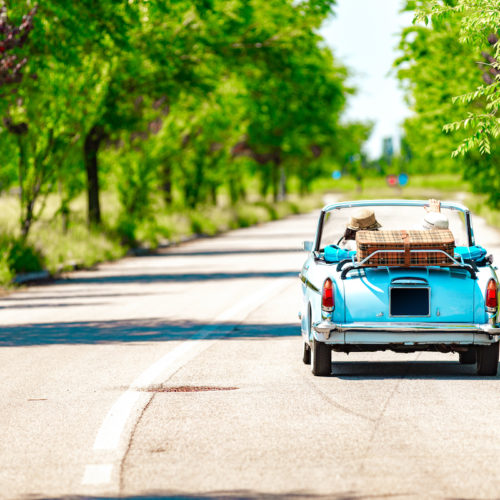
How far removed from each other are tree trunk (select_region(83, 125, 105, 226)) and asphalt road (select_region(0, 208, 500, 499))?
1730 centimetres

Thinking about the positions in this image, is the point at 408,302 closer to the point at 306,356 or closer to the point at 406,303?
the point at 406,303

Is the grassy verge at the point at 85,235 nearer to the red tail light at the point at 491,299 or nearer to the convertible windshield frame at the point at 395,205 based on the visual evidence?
the convertible windshield frame at the point at 395,205

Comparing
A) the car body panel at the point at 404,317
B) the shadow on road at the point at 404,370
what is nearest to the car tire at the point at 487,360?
the shadow on road at the point at 404,370

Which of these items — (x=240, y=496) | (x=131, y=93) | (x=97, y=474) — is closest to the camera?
(x=240, y=496)

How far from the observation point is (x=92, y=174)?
34.0 metres

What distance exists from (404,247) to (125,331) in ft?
17.7

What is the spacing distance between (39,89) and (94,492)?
21.3 metres

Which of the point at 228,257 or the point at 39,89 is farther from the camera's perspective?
the point at 228,257

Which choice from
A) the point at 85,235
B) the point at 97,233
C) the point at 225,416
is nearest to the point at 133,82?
the point at 97,233

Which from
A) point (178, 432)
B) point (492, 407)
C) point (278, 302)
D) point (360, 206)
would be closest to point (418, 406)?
point (492, 407)

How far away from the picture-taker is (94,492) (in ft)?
20.8

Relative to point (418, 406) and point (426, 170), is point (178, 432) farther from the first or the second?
point (426, 170)

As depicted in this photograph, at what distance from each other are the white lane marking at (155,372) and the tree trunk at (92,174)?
15.3 meters

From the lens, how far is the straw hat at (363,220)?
10992 millimetres
